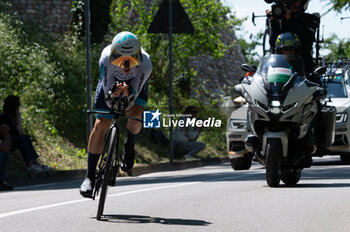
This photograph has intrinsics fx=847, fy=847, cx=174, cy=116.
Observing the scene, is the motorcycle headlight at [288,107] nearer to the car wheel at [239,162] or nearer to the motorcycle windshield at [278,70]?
the motorcycle windshield at [278,70]

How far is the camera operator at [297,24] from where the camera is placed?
11.3 metres

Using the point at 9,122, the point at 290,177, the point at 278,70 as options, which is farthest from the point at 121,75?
the point at 9,122

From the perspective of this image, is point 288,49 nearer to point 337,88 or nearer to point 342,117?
point 342,117

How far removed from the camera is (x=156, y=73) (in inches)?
1142

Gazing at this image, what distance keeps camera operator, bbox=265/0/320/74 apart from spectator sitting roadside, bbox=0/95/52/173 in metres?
5.15

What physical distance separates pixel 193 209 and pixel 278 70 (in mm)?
2889

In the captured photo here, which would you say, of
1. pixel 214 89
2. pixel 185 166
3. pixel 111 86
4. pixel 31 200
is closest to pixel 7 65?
pixel 185 166

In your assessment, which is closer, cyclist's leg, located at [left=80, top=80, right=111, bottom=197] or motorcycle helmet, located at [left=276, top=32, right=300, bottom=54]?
cyclist's leg, located at [left=80, top=80, right=111, bottom=197]

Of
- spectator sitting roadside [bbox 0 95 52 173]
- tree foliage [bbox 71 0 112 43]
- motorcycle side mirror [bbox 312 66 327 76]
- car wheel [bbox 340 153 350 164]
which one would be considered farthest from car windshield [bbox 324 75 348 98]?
tree foliage [bbox 71 0 112 43]

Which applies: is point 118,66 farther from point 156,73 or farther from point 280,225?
point 156,73

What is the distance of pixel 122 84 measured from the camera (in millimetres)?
7867

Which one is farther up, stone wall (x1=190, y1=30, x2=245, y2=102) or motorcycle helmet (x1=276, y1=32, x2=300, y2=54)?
motorcycle helmet (x1=276, y1=32, x2=300, y2=54)

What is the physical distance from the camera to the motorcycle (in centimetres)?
1074

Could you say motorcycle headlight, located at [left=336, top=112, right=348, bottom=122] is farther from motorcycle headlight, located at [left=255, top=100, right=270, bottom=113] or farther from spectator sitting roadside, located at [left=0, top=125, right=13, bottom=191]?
spectator sitting roadside, located at [left=0, top=125, right=13, bottom=191]
